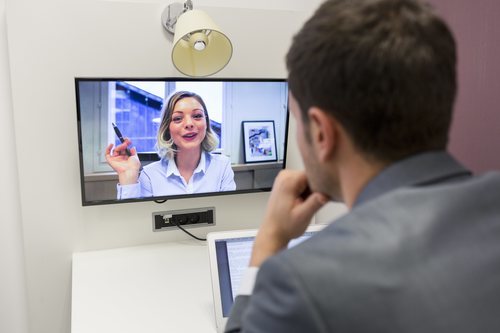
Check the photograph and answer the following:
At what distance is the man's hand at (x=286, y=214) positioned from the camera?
92cm

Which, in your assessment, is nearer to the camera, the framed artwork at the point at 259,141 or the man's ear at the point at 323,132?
the man's ear at the point at 323,132

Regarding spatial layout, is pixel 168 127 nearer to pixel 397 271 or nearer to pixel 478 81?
pixel 478 81

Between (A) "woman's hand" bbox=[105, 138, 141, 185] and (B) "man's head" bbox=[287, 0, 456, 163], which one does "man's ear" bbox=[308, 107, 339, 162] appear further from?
(A) "woman's hand" bbox=[105, 138, 141, 185]

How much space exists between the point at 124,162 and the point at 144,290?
1.59 ft

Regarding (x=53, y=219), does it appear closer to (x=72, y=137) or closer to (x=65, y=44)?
(x=72, y=137)

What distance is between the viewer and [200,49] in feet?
5.49

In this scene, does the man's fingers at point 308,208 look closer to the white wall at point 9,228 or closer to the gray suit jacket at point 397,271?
the gray suit jacket at point 397,271

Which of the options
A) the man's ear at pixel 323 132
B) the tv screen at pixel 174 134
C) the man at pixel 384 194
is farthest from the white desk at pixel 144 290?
the man's ear at pixel 323 132

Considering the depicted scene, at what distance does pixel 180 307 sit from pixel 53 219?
0.69 m

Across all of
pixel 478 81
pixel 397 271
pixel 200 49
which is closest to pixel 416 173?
pixel 397 271

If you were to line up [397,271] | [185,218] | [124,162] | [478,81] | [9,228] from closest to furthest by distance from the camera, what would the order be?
[397,271] → [478,81] → [124,162] → [9,228] → [185,218]

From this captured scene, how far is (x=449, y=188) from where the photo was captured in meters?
0.65

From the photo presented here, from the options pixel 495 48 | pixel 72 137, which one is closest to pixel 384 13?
pixel 495 48

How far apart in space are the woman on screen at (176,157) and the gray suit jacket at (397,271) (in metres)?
1.22
